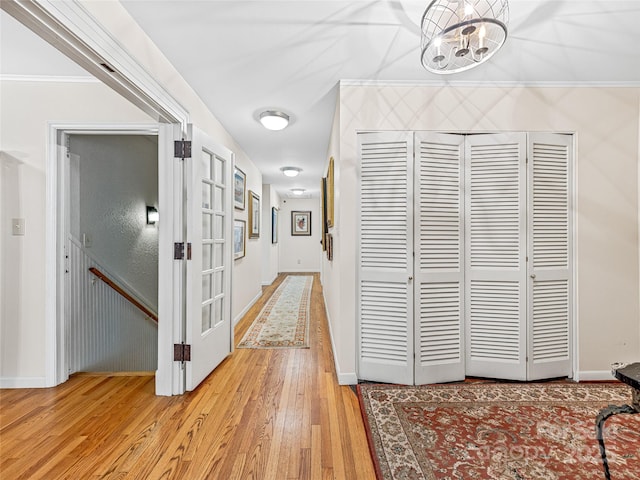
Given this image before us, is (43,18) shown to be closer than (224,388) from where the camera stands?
Yes

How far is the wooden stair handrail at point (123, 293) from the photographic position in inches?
106

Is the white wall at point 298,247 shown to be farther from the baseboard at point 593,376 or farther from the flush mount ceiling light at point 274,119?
the baseboard at point 593,376

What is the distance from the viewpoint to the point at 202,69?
2211mm

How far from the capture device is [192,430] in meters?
1.77

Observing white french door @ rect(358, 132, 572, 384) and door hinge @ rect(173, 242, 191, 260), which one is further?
white french door @ rect(358, 132, 572, 384)

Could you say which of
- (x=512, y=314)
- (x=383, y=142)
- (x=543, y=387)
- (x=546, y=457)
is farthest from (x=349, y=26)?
(x=543, y=387)

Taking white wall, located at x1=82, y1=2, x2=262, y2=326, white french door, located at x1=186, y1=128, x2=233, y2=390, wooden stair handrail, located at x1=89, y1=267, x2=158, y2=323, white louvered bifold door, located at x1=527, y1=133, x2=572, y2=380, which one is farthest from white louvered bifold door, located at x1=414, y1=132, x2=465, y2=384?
wooden stair handrail, located at x1=89, y1=267, x2=158, y2=323

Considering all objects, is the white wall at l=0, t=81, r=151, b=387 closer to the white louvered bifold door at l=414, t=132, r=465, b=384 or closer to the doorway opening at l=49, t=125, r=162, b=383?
the doorway opening at l=49, t=125, r=162, b=383

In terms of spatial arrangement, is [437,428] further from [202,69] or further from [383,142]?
[202,69]

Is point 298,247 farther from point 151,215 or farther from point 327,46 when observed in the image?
point 327,46

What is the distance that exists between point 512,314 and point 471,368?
0.54m

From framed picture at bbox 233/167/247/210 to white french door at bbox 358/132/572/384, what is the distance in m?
2.07

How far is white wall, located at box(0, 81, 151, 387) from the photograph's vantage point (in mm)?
2230

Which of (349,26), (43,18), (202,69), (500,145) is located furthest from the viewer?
(500,145)
